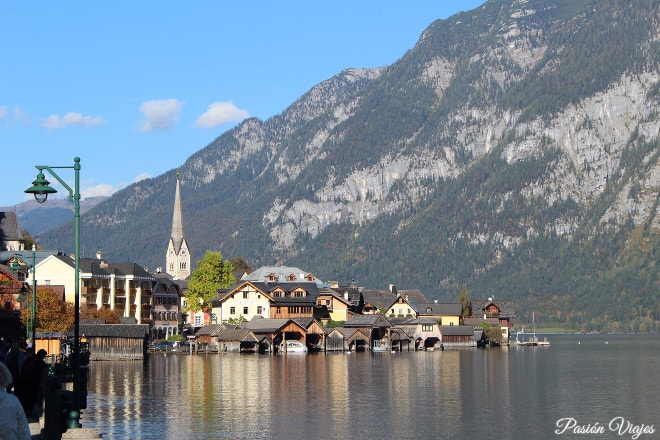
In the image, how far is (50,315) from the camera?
122 metres

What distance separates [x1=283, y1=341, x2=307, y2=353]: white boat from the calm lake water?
1018 inches

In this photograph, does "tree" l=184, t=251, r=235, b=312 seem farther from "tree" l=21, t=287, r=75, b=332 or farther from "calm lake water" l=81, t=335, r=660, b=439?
"calm lake water" l=81, t=335, r=660, b=439

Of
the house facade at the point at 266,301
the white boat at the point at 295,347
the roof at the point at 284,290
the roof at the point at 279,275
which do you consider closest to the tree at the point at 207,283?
the roof at the point at 279,275

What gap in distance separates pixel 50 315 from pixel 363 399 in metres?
55.5

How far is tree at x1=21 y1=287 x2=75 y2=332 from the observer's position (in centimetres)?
12000

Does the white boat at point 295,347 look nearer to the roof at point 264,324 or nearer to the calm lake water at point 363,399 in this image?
the roof at point 264,324

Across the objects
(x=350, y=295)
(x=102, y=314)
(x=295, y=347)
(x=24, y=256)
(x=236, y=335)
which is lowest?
(x=295, y=347)

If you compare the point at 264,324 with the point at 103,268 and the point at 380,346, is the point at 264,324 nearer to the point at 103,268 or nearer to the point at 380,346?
the point at 380,346

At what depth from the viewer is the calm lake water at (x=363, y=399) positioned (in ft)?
196

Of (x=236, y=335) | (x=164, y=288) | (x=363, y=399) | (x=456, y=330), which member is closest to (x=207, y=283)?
(x=164, y=288)

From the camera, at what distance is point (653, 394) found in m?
83.4

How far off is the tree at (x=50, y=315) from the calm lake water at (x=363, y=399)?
282 inches

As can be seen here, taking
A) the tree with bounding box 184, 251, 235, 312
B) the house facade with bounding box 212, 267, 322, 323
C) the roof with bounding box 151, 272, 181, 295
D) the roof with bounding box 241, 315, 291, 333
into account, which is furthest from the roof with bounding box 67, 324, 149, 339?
the tree with bounding box 184, 251, 235, 312
